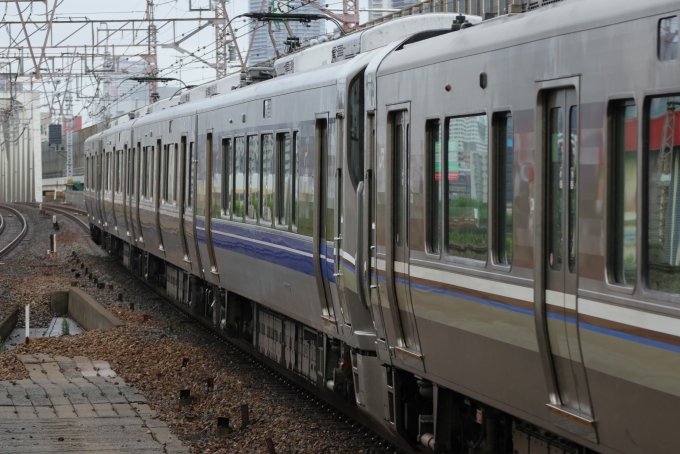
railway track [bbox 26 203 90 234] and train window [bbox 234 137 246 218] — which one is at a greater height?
train window [bbox 234 137 246 218]

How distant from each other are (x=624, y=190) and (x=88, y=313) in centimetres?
1537

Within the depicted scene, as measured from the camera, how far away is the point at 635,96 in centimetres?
445

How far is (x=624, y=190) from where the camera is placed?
4574 millimetres

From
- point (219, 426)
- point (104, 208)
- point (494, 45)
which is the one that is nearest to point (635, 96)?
point (494, 45)

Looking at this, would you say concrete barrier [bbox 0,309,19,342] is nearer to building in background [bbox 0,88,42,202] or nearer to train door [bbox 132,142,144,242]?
train door [bbox 132,142,144,242]

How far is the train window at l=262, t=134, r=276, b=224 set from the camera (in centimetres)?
1073

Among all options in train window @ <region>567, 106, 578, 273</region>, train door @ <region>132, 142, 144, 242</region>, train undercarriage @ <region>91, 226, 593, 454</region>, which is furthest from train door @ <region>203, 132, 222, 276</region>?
train window @ <region>567, 106, 578, 273</region>

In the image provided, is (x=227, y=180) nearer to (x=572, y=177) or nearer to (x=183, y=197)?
(x=183, y=197)

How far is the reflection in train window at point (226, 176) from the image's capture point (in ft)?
41.5

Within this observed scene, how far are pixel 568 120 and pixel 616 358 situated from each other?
1.09m

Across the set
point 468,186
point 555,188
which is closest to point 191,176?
point 468,186

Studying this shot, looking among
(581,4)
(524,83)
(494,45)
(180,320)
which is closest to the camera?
(581,4)

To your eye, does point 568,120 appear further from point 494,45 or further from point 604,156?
point 494,45

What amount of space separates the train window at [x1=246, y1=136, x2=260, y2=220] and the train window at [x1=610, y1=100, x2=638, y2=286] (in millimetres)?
6843
